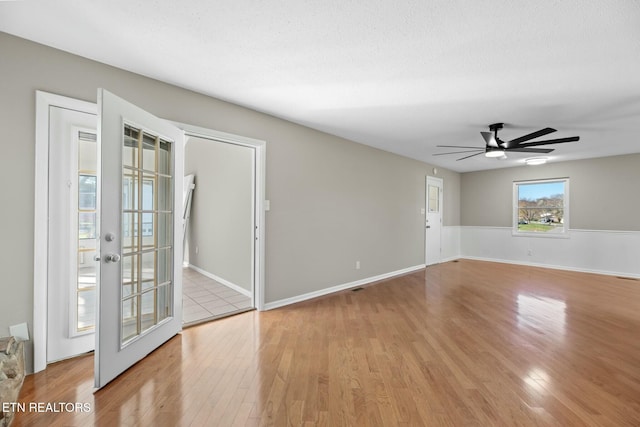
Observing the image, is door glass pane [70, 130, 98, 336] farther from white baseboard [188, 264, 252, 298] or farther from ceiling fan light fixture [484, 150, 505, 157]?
ceiling fan light fixture [484, 150, 505, 157]

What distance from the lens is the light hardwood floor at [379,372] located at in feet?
5.54

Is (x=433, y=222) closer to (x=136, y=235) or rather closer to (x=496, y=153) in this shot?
(x=496, y=153)

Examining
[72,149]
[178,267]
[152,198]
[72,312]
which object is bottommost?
[72,312]

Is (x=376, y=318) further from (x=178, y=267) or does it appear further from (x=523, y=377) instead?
(x=178, y=267)

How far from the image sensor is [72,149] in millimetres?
2266

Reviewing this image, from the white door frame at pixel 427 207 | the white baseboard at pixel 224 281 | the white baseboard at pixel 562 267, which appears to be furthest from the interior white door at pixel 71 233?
the white baseboard at pixel 562 267

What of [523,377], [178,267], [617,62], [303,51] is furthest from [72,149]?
[617,62]

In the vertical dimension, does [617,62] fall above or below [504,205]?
above

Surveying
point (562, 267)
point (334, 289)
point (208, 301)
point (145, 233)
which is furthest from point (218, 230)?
point (562, 267)

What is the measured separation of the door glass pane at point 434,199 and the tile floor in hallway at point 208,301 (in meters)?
4.82

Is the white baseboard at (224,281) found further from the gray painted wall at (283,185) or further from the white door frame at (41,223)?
the white door frame at (41,223)

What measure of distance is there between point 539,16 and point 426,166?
491 cm

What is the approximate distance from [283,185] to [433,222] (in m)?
4.53

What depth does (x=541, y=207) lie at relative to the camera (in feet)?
21.6
